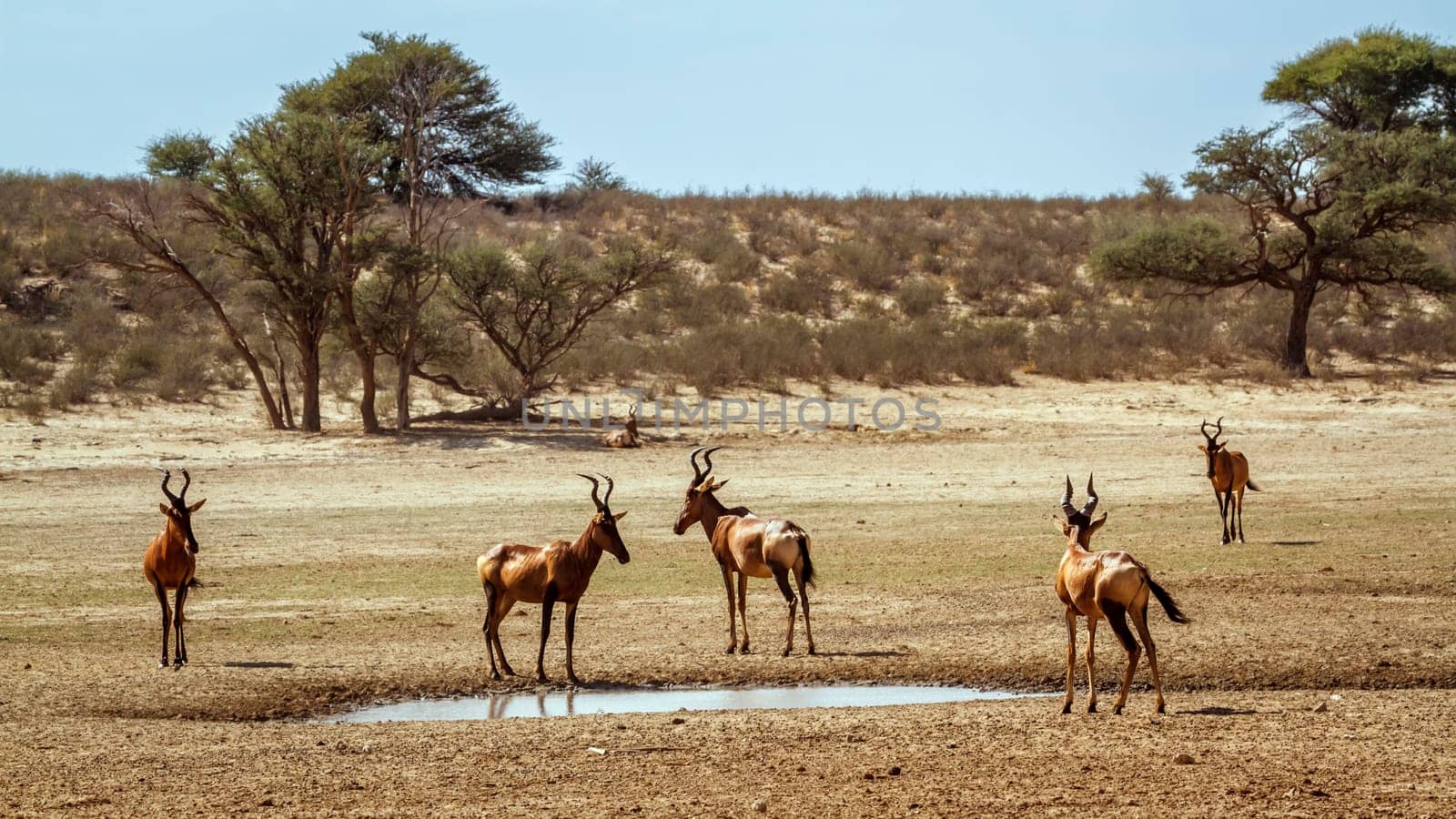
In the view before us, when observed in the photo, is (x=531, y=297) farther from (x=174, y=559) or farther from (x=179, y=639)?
(x=179, y=639)

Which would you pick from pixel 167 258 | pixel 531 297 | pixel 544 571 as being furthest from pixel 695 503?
pixel 167 258

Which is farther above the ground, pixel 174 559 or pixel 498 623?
pixel 174 559

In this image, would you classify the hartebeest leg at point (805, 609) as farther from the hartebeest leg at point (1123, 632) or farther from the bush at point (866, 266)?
the bush at point (866, 266)

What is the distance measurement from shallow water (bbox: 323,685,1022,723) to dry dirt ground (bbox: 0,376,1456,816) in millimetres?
240

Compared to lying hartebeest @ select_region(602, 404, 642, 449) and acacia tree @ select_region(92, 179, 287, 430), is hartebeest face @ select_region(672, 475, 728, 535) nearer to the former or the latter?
lying hartebeest @ select_region(602, 404, 642, 449)

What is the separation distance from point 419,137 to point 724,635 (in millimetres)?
22920

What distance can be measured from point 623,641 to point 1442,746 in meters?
6.83

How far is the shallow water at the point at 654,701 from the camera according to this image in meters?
11.2

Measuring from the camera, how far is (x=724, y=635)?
13703 mm

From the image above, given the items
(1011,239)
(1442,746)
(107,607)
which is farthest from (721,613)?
(1011,239)

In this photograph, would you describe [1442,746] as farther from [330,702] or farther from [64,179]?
[64,179]

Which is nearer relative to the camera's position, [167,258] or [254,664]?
[254,664]

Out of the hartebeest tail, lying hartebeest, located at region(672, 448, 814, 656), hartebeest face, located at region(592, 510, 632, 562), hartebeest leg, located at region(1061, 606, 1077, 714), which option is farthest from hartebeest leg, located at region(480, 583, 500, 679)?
the hartebeest tail

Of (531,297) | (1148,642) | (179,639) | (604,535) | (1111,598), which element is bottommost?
(179,639)
